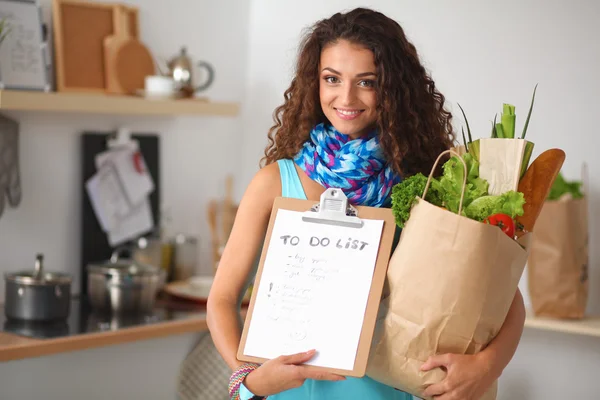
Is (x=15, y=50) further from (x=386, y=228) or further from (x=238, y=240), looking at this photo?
(x=386, y=228)

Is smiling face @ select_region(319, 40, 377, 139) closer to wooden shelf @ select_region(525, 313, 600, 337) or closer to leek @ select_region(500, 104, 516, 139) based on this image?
leek @ select_region(500, 104, 516, 139)

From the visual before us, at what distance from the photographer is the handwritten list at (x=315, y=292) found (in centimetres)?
121

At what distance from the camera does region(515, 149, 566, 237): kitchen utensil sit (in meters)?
1.21

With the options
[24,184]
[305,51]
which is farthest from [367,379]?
[24,184]

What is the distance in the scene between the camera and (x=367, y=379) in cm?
140

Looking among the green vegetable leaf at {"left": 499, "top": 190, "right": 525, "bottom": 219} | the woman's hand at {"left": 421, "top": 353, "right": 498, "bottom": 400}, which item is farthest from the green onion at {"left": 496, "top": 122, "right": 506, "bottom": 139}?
the woman's hand at {"left": 421, "top": 353, "right": 498, "bottom": 400}

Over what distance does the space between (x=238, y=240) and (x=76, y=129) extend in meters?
1.60

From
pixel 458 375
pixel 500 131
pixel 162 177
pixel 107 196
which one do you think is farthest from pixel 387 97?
pixel 162 177

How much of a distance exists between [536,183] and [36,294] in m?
1.65

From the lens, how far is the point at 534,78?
2520mm

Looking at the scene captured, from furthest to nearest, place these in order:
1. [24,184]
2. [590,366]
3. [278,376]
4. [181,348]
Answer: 1. [181,348]
2. [24,184]
3. [590,366]
4. [278,376]

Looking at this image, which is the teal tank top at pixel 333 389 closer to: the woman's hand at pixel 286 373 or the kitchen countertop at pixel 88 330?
the woman's hand at pixel 286 373

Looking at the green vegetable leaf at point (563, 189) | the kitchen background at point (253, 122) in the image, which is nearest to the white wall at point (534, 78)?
the kitchen background at point (253, 122)

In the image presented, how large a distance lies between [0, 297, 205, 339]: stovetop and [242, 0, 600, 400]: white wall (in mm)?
941
